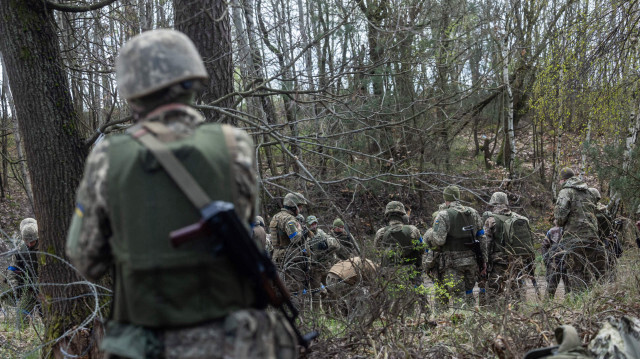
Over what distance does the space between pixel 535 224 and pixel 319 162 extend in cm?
910

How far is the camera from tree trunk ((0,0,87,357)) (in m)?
4.33

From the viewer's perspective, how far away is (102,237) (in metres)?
2.09

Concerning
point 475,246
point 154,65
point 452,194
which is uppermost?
point 154,65

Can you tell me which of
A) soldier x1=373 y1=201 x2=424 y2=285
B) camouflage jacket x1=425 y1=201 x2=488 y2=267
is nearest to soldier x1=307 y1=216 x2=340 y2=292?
soldier x1=373 y1=201 x2=424 y2=285

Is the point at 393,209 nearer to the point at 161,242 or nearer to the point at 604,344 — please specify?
the point at 604,344

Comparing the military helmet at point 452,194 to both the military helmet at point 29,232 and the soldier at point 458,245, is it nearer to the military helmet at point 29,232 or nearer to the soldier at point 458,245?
the soldier at point 458,245

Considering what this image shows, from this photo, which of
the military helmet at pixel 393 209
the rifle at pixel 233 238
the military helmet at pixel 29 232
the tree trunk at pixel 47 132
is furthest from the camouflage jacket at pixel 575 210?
the military helmet at pixel 29 232

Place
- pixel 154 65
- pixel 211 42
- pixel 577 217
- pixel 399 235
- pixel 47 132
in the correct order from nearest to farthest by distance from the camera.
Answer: pixel 154 65
pixel 47 132
pixel 211 42
pixel 577 217
pixel 399 235

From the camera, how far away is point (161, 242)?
197cm

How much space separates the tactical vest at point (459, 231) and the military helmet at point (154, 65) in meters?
6.14

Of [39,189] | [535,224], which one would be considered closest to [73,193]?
[39,189]

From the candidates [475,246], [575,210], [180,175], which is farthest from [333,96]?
[575,210]

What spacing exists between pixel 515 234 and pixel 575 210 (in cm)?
Answer: 97

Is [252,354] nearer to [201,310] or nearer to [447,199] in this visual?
[201,310]
